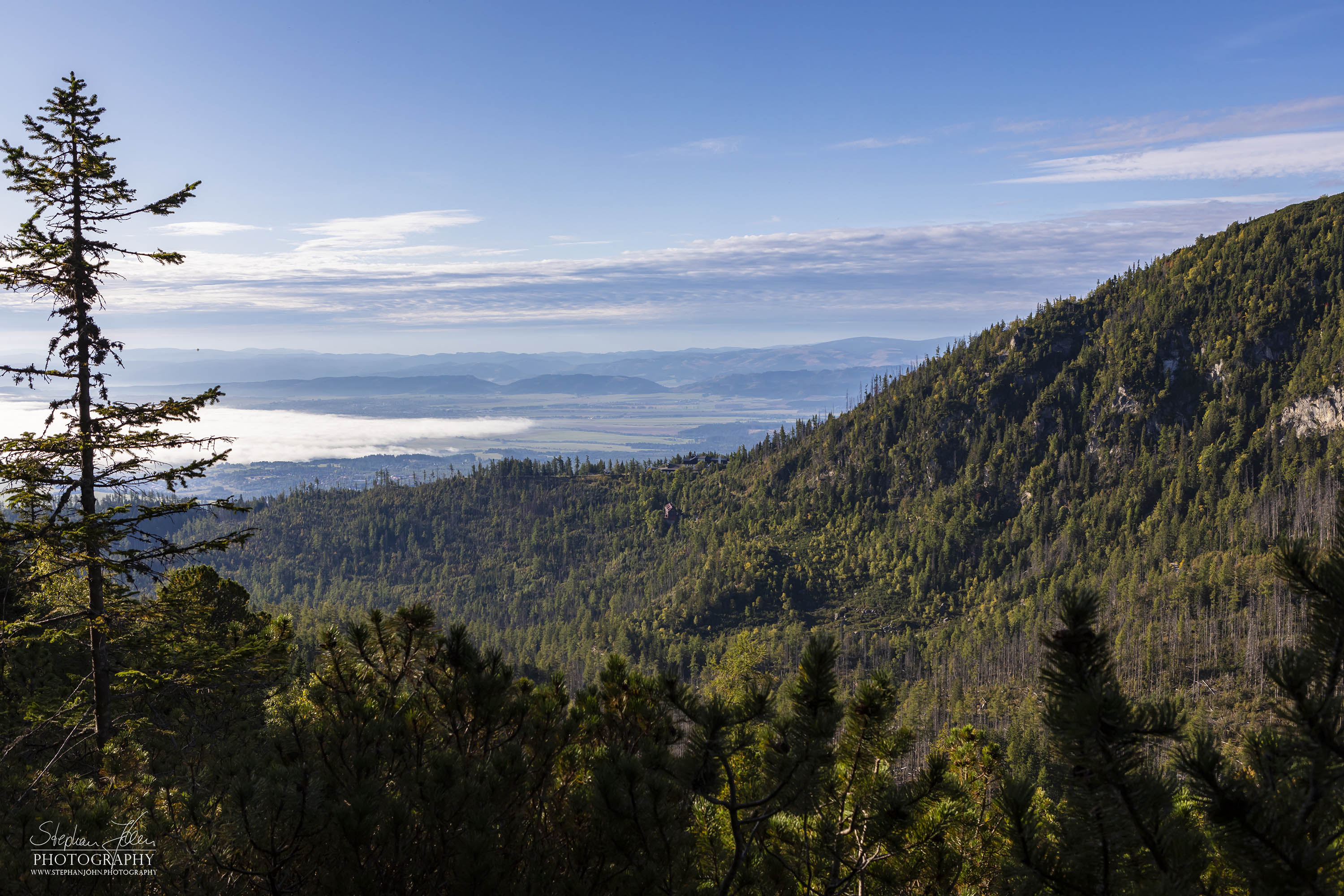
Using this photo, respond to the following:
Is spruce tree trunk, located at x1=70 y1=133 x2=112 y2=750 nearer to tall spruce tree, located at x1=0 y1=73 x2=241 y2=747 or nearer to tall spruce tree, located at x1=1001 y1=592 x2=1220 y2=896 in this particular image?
tall spruce tree, located at x1=0 y1=73 x2=241 y2=747

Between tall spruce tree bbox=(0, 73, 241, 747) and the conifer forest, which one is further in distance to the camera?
tall spruce tree bbox=(0, 73, 241, 747)

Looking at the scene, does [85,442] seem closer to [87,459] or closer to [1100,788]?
[87,459]

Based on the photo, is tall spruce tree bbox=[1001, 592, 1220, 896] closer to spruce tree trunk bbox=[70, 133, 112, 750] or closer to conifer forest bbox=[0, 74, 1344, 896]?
conifer forest bbox=[0, 74, 1344, 896]

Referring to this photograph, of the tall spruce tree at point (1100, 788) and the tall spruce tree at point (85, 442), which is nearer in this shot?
the tall spruce tree at point (1100, 788)

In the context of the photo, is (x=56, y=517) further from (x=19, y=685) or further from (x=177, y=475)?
(x=19, y=685)

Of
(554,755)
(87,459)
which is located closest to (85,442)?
(87,459)

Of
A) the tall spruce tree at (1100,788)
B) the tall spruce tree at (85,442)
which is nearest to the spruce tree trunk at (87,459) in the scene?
the tall spruce tree at (85,442)

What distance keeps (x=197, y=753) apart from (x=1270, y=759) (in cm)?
1567

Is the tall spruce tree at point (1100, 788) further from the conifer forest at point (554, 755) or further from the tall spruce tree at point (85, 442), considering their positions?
the tall spruce tree at point (85, 442)

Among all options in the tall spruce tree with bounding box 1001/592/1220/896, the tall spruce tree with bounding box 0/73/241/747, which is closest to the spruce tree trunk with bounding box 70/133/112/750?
the tall spruce tree with bounding box 0/73/241/747

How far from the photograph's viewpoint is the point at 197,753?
1362 cm

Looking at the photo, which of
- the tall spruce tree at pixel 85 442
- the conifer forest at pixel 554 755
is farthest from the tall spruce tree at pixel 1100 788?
the tall spruce tree at pixel 85 442

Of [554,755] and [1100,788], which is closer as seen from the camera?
[1100,788]

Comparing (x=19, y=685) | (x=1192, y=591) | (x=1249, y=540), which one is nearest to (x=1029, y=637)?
(x=1192, y=591)
